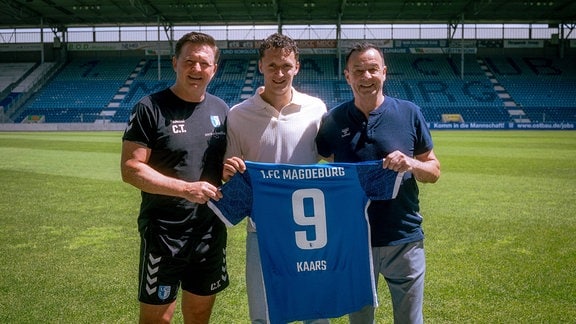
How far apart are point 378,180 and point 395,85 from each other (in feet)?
136

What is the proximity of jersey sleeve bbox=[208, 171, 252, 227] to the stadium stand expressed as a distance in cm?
3637

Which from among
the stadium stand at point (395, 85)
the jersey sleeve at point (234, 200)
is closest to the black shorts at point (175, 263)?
the jersey sleeve at point (234, 200)

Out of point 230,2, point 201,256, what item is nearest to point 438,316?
point 201,256

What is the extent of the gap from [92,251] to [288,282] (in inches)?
152

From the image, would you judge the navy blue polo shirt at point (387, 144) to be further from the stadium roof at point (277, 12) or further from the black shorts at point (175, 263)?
the stadium roof at point (277, 12)

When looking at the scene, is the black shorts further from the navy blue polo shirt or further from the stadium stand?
the stadium stand

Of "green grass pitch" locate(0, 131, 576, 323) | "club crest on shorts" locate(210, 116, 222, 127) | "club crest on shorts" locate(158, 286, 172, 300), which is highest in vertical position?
"club crest on shorts" locate(210, 116, 222, 127)

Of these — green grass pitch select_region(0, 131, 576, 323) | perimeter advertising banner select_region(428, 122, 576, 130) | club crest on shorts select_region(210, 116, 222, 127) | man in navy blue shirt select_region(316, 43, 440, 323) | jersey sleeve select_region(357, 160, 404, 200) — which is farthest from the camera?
perimeter advertising banner select_region(428, 122, 576, 130)

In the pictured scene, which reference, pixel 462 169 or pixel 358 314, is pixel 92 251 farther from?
pixel 462 169

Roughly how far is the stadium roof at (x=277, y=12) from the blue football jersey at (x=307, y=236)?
35.1 metres

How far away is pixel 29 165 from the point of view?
14.4m

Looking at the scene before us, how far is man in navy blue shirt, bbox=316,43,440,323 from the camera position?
2.86 metres

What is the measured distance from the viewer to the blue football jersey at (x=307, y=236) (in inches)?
110

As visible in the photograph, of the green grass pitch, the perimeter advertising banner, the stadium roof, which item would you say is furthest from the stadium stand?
the green grass pitch
